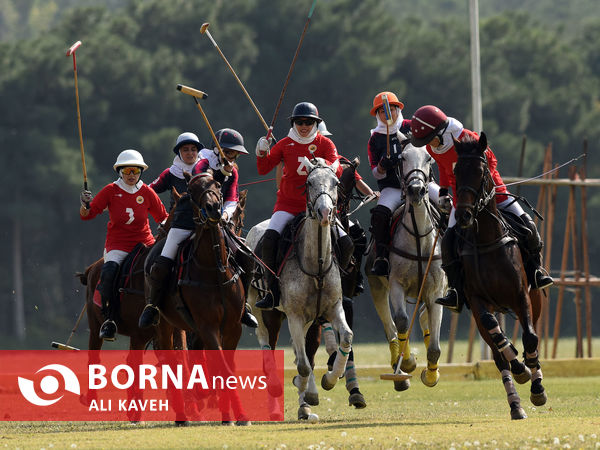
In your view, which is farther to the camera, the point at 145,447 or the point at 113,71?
the point at 113,71

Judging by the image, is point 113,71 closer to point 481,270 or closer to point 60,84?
point 60,84

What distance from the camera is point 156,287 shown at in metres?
15.9

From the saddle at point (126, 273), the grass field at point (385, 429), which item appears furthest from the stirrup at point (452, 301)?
the saddle at point (126, 273)

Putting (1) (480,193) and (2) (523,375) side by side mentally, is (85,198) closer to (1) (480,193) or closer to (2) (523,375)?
(1) (480,193)

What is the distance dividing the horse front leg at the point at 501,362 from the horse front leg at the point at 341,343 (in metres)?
1.40

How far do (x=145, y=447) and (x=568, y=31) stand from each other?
76.2 metres

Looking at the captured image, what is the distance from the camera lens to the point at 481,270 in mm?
14820

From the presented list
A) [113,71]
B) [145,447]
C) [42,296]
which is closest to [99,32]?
[113,71]

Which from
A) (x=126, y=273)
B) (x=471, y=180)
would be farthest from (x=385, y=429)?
(x=126, y=273)

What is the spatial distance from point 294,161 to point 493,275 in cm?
300

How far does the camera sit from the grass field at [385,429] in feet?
41.0

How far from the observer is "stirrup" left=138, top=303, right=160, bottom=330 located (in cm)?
1582

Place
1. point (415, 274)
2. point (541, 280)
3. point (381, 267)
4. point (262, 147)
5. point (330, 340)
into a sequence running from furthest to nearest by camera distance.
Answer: point (381, 267), point (415, 274), point (330, 340), point (262, 147), point (541, 280)

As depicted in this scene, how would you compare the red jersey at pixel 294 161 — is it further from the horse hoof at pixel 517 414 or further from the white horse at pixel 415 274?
the horse hoof at pixel 517 414
